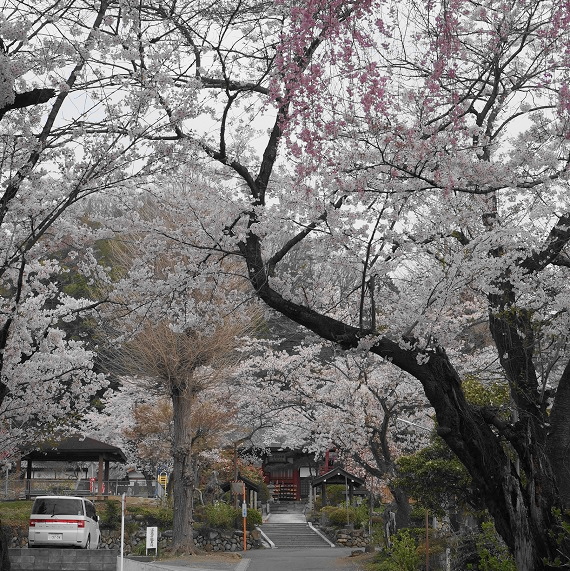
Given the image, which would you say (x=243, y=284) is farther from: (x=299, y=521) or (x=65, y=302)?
(x=299, y=521)

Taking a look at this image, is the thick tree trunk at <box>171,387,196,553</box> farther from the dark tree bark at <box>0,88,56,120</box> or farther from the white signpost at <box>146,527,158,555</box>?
the dark tree bark at <box>0,88,56,120</box>

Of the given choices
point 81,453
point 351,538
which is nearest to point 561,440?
point 81,453

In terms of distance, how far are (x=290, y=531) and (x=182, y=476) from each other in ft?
40.8

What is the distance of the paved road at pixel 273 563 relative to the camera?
19312 millimetres

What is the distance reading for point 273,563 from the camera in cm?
2159

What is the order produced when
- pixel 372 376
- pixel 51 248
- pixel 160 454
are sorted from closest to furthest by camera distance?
1. pixel 51 248
2. pixel 372 376
3. pixel 160 454

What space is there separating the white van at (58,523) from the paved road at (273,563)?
1970mm

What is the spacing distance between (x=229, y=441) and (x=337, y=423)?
11.1 m

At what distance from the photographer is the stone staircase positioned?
3066 cm

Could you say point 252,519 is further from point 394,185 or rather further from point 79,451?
point 394,185

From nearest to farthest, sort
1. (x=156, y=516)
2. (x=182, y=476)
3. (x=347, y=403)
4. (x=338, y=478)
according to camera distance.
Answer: (x=182, y=476) → (x=347, y=403) → (x=156, y=516) → (x=338, y=478)

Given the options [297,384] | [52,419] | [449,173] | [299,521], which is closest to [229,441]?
[299,521]

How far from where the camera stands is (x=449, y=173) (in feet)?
24.6

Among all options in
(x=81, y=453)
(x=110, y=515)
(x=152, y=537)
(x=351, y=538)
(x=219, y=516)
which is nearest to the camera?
(x=152, y=537)
